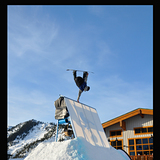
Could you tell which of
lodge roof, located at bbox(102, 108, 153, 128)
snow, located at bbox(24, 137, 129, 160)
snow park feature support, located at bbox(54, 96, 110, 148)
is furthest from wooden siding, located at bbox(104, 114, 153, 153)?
snow, located at bbox(24, 137, 129, 160)

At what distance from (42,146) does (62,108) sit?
6.51ft

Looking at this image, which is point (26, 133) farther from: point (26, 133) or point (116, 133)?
point (116, 133)

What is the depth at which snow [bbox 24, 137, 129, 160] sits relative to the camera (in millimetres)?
4797

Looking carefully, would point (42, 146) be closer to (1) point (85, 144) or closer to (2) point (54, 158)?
(2) point (54, 158)

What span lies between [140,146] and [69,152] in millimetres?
7459

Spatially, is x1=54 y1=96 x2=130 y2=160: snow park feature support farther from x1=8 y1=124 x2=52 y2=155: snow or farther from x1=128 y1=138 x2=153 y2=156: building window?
x1=8 y1=124 x2=52 y2=155: snow

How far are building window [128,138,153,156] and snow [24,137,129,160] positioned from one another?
234 inches

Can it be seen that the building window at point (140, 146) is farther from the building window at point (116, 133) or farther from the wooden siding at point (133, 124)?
the building window at point (116, 133)

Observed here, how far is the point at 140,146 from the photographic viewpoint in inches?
424

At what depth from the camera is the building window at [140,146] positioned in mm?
10539

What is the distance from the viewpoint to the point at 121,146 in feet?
37.3
